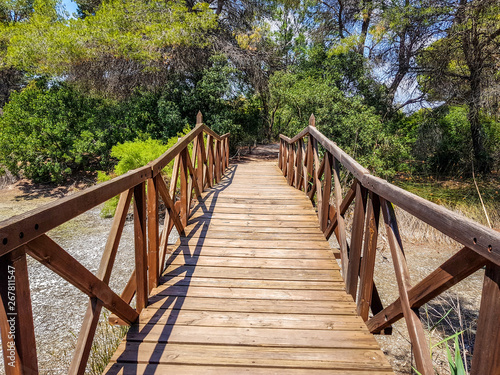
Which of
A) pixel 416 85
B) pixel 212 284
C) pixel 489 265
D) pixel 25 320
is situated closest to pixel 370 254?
pixel 489 265

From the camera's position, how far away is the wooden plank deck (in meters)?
1.71

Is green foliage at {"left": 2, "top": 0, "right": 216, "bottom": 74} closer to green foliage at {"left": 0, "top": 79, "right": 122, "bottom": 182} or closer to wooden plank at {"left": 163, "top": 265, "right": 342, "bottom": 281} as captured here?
green foliage at {"left": 0, "top": 79, "right": 122, "bottom": 182}

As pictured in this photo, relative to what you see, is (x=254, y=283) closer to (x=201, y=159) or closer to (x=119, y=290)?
(x=201, y=159)

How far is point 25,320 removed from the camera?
0.98 metres

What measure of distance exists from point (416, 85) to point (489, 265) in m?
11.7

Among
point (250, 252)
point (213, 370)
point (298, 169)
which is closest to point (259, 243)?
point (250, 252)

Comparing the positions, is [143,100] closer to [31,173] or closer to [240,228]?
[31,173]

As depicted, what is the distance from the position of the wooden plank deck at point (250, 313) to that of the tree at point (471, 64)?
7819mm

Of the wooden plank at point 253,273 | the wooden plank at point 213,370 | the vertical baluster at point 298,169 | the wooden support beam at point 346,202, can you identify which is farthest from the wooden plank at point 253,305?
the vertical baluster at point 298,169

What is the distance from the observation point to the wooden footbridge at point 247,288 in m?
0.99

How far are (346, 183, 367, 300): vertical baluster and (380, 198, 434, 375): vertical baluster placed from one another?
34 cm

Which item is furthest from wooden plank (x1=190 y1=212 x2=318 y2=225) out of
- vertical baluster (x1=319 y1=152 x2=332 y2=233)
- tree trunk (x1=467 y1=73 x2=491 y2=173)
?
tree trunk (x1=467 y1=73 x2=491 y2=173)

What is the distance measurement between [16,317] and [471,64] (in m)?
11.1

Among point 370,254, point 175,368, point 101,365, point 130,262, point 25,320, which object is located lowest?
point 130,262
